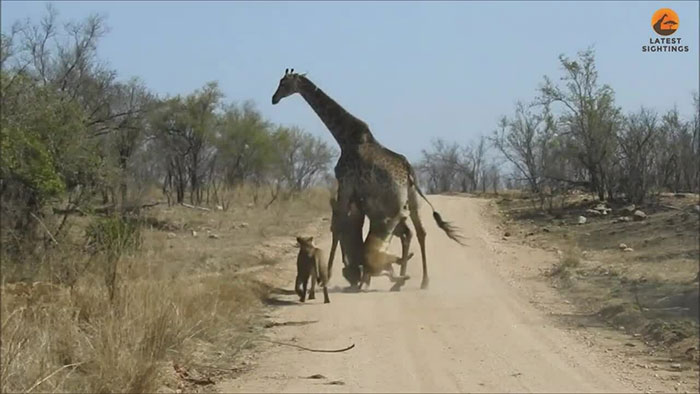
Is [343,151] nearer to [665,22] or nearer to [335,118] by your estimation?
[335,118]

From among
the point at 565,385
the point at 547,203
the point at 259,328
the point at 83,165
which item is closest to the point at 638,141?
the point at 547,203

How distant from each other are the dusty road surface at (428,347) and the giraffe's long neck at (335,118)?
2425 millimetres

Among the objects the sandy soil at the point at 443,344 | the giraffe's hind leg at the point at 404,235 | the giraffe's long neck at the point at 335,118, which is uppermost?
the giraffe's long neck at the point at 335,118

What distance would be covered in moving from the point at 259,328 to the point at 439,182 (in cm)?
3209

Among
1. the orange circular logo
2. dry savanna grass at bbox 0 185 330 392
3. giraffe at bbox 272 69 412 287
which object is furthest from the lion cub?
the orange circular logo

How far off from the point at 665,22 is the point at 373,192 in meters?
5.76

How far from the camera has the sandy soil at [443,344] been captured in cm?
870

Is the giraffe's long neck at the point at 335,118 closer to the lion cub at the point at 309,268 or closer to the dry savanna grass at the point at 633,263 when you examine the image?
the lion cub at the point at 309,268

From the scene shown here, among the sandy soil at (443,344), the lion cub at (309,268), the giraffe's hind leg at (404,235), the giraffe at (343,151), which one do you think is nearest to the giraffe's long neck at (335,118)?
the giraffe at (343,151)

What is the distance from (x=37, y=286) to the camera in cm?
1218

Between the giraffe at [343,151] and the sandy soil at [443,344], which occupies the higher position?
the giraffe at [343,151]

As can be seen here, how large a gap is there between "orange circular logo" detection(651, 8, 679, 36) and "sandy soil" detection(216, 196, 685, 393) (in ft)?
11.4

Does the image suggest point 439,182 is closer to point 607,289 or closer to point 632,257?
point 632,257

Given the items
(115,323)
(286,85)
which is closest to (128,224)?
(286,85)
